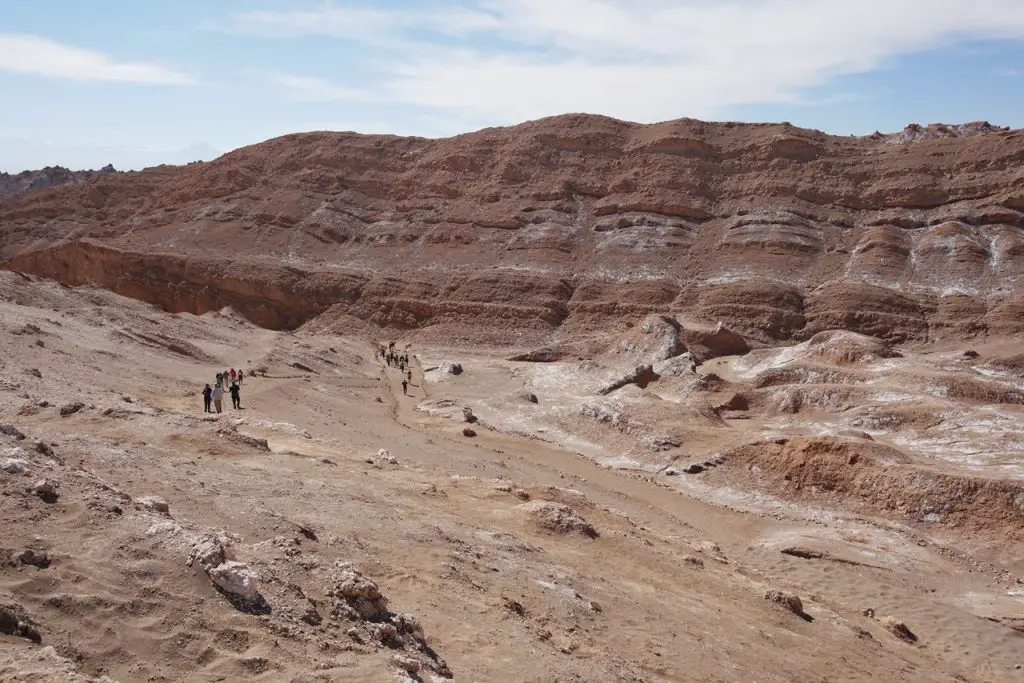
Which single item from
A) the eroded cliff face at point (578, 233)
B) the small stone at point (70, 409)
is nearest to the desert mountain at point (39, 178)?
the eroded cliff face at point (578, 233)

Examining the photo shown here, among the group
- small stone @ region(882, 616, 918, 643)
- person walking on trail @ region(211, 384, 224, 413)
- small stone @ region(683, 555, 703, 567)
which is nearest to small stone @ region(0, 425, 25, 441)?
small stone @ region(683, 555, 703, 567)

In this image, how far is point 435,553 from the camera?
9.09 meters

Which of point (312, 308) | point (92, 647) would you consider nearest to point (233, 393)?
point (92, 647)

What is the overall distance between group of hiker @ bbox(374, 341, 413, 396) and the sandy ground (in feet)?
26.7

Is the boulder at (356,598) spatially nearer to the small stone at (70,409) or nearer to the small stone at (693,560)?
the small stone at (693,560)

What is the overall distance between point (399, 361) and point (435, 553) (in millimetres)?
31532

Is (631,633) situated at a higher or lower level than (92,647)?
lower

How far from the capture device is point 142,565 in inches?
245

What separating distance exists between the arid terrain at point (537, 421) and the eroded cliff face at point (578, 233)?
0.26m

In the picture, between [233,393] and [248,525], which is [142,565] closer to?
[248,525]

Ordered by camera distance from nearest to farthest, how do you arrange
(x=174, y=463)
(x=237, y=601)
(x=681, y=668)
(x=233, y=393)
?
(x=237, y=601) → (x=681, y=668) → (x=174, y=463) → (x=233, y=393)

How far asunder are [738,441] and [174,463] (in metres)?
14.9

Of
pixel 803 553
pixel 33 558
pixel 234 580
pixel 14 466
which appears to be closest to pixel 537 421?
pixel 803 553

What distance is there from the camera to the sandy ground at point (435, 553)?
19.3 ft
